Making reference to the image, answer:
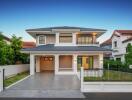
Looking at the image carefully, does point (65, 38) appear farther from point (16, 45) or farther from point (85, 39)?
point (16, 45)

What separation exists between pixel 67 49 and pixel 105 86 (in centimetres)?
1455

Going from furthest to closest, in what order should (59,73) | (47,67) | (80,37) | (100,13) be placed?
(47,67)
(80,37)
(59,73)
(100,13)

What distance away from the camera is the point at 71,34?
103 ft

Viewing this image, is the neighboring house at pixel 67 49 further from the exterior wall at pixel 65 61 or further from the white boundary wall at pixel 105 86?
the white boundary wall at pixel 105 86

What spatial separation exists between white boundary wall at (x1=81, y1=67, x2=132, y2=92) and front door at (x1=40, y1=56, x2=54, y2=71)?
20.1 meters

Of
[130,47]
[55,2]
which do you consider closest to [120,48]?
[130,47]

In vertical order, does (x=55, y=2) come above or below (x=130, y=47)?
above

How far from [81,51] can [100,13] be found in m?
5.26

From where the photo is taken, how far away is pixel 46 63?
115 ft

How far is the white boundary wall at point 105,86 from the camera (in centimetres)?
1511

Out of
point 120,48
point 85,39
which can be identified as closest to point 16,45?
point 85,39

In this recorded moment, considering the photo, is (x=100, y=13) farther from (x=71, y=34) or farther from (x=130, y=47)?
(x=130, y=47)

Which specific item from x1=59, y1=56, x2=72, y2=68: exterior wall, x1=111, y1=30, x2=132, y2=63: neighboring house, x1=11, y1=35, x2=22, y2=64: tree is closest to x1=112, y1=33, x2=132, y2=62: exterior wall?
x1=111, y1=30, x2=132, y2=63: neighboring house

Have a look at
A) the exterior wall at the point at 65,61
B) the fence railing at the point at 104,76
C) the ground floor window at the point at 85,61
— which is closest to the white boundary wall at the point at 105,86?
the fence railing at the point at 104,76
